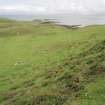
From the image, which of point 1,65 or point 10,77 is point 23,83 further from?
point 1,65

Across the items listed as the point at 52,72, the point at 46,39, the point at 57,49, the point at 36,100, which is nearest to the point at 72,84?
the point at 36,100

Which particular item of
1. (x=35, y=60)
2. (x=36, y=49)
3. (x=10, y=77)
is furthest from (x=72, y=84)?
(x=36, y=49)

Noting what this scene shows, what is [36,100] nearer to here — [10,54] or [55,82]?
[55,82]

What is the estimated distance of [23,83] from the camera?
27.7m

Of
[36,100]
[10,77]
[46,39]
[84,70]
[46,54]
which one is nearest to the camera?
[36,100]

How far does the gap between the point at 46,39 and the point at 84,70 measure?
109 ft

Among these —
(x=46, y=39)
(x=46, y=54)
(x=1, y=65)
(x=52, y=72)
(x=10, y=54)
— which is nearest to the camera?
(x=52, y=72)

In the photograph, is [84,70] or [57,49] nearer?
[84,70]

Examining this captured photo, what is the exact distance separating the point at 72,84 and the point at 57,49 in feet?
76.8

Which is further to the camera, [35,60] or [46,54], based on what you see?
[46,54]

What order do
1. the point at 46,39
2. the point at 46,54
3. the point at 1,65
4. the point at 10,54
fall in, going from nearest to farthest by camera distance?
the point at 1,65 < the point at 46,54 < the point at 10,54 < the point at 46,39

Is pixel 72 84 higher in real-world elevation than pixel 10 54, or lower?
higher

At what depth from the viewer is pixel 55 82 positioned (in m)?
23.2

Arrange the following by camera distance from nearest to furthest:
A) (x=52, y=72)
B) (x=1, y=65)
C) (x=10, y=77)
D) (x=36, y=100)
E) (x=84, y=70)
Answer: (x=36, y=100), (x=84, y=70), (x=52, y=72), (x=10, y=77), (x=1, y=65)
